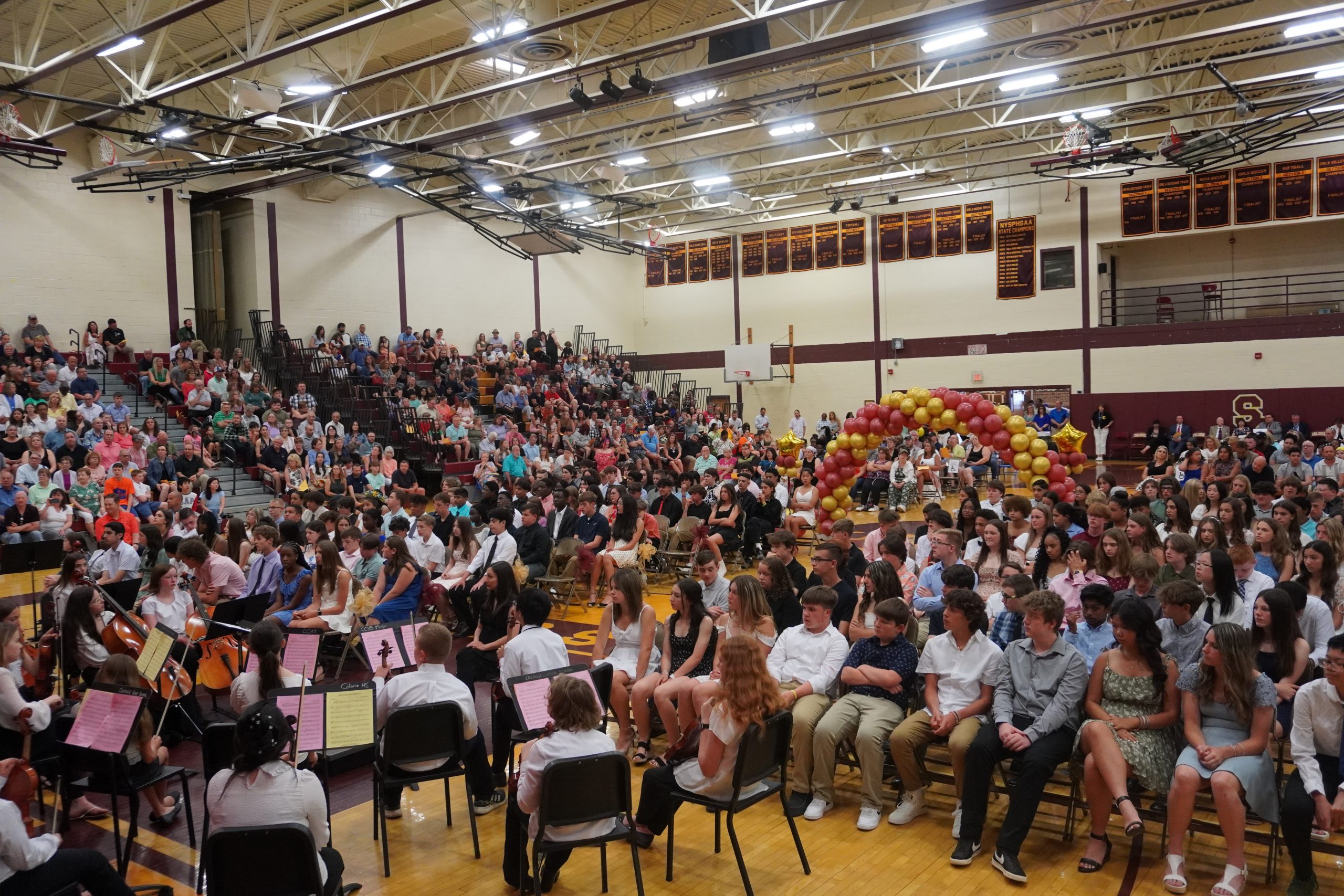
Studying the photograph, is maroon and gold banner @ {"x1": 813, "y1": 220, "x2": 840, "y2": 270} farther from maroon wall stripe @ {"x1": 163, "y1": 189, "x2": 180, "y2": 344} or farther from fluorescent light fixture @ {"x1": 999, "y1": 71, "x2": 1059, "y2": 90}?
maroon wall stripe @ {"x1": 163, "y1": 189, "x2": 180, "y2": 344}

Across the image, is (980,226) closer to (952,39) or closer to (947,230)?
(947,230)

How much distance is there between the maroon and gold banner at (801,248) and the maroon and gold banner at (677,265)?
11.4 feet

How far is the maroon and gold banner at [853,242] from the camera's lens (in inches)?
993

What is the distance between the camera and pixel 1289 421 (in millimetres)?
20109

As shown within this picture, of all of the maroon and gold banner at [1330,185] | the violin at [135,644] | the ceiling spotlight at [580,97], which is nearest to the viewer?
the violin at [135,644]

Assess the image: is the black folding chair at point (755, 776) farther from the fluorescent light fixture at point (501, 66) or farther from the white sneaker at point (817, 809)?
the fluorescent light fixture at point (501, 66)

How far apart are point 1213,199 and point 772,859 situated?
69.2 feet

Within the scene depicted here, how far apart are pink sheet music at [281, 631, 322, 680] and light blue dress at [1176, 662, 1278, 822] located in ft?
13.5

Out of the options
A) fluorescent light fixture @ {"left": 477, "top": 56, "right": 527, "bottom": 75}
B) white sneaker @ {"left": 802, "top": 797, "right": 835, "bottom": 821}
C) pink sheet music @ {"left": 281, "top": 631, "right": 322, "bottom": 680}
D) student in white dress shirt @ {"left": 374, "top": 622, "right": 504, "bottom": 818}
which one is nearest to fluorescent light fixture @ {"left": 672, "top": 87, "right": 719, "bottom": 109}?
fluorescent light fixture @ {"left": 477, "top": 56, "right": 527, "bottom": 75}

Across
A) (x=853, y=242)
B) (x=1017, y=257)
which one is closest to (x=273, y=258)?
(x=853, y=242)

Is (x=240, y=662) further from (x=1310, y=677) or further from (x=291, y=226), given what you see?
(x=291, y=226)

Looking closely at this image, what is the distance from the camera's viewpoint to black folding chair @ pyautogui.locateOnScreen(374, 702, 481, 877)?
14.1ft

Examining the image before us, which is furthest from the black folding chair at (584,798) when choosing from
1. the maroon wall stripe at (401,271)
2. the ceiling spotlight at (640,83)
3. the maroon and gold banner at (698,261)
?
the maroon and gold banner at (698,261)

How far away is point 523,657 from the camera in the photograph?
15.7ft
